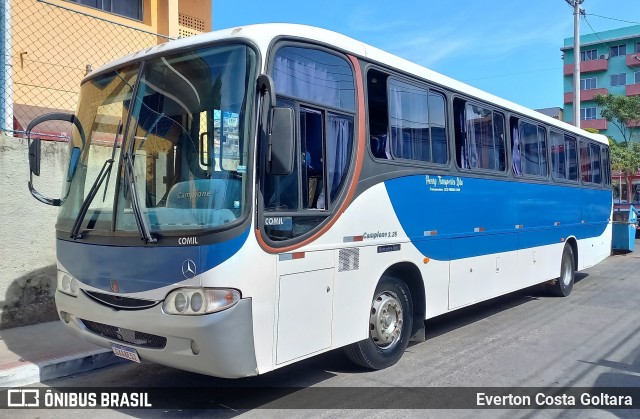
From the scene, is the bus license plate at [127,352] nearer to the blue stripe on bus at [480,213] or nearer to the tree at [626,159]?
the blue stripe on bus at [480,213]

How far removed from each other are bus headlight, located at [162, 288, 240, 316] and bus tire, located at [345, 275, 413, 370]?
1.92m

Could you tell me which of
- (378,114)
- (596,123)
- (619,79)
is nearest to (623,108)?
(596,123)

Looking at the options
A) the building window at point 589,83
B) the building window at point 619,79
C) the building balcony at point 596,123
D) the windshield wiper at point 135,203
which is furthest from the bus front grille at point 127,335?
the building window at point 589,83

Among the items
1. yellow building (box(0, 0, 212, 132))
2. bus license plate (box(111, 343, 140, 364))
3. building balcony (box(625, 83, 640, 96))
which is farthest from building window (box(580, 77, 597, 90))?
bus license plate (box(111, 343, 140, 364))

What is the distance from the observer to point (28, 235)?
707 cm

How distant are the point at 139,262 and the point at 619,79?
64943 millimetres

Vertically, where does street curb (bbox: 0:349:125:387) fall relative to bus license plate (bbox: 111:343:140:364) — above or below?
below

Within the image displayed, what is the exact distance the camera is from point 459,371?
5.84 m

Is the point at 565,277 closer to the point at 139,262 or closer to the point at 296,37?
the point at 296,37

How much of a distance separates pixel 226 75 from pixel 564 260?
8567 mm

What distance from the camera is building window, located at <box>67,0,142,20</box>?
13102 mm

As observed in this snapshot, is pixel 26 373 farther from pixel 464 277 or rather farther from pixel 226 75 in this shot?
pixel 464 277

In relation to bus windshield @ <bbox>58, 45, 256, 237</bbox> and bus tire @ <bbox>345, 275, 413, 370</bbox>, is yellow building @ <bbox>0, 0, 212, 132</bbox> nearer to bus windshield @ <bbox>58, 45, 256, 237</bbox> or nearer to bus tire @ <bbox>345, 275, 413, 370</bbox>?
bus windshield @ <bbox>58, 45, 256, 237</bbox>

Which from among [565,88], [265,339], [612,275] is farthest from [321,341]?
[565,88]
